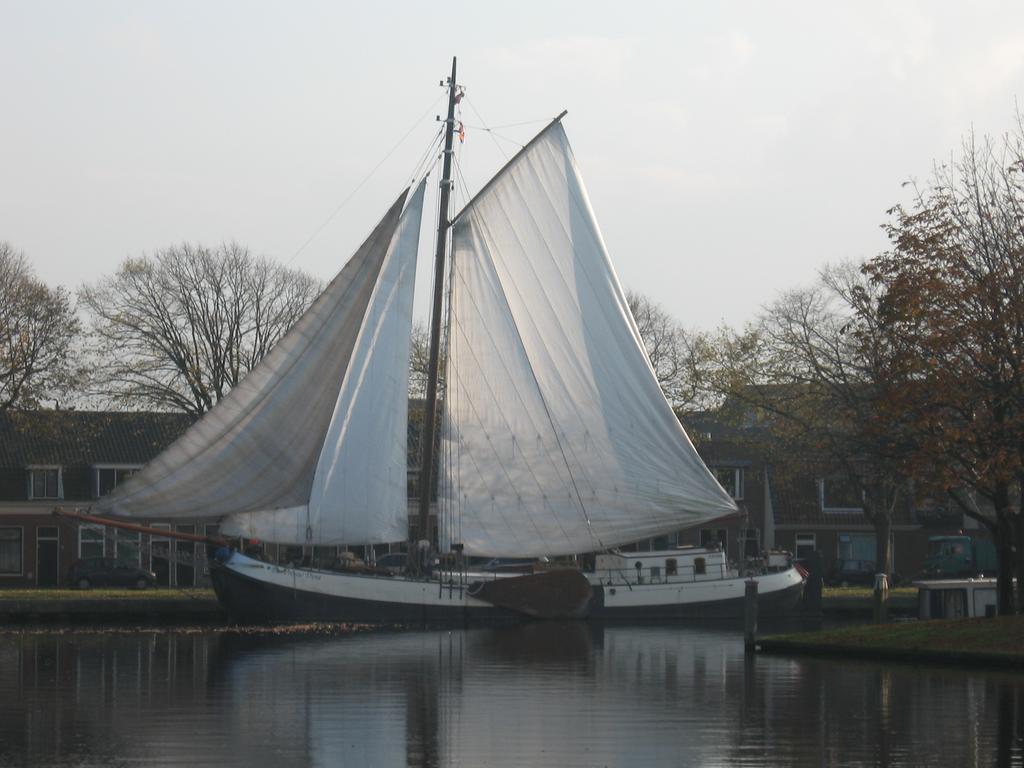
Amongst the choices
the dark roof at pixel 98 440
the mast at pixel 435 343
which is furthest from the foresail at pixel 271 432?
the dark roof at pixel 98 440

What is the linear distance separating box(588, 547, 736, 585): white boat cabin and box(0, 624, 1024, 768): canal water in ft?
60.5

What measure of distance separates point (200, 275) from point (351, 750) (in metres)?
55.6

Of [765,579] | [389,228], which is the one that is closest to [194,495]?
[389,228]

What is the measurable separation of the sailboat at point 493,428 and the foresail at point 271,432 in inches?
7.3

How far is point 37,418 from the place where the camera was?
202 ft

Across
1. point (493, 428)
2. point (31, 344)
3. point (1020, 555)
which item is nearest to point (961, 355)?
point (1020, 555)

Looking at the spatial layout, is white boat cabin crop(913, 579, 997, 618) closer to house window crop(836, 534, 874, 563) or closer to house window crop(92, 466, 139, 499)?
house window crop(836, 534, 874, 563)

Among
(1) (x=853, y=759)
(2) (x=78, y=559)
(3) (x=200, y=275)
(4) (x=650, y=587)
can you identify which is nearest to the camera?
(1) (x=853, y=759)

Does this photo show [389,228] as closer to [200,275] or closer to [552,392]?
[552,392]

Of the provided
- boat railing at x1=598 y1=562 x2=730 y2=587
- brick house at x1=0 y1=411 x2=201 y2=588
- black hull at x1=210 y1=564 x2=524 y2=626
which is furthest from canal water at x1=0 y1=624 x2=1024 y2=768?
brick house at x1=0 y1=411 x2=201 y2=588

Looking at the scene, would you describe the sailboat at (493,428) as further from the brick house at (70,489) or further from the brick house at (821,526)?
the brick house at (821,526)

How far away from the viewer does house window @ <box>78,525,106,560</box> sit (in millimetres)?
72438

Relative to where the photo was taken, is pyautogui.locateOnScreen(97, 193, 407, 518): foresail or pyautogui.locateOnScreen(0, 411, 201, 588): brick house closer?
pyautogui.locateOnScreen(97, 193, 407, 518): foresail

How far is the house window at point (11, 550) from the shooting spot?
237 feet
